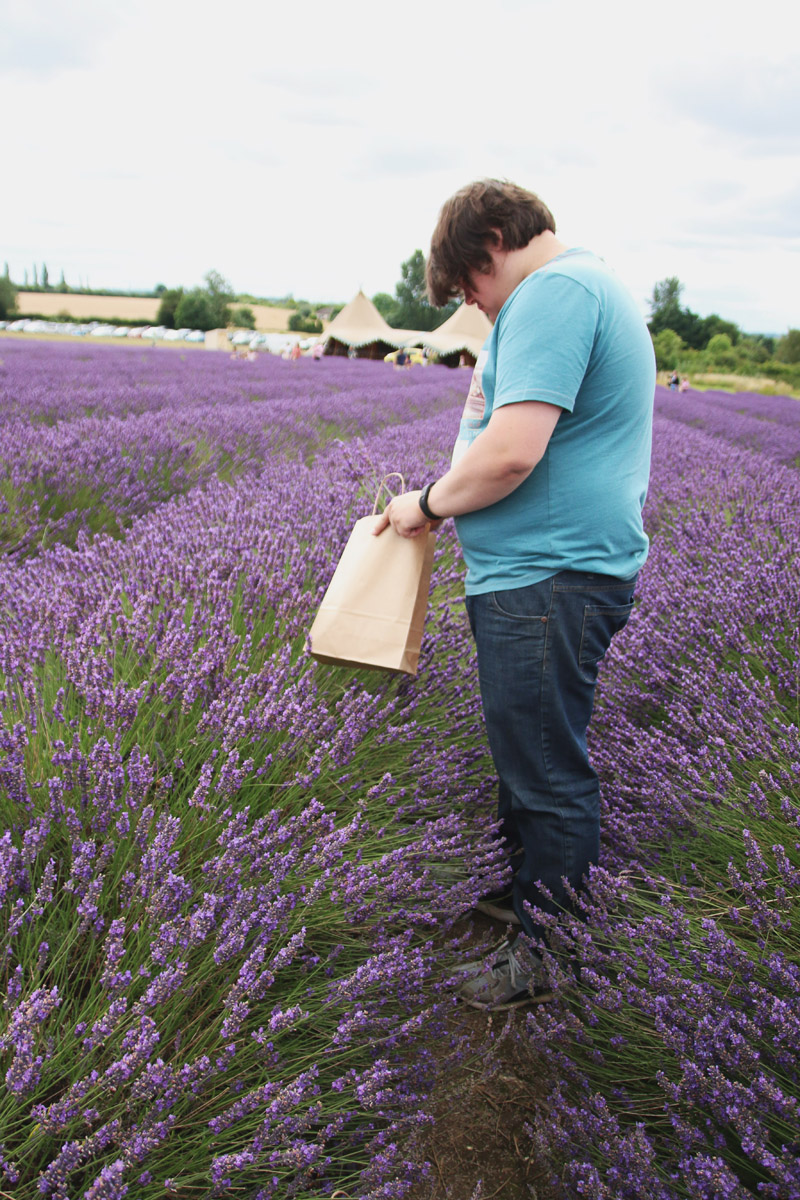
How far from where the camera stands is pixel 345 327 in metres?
32.3

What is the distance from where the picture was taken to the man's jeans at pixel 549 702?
1376 millimetres

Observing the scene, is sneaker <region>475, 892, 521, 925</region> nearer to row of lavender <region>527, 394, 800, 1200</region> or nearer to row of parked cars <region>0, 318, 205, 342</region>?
row of lavender <region>527, 394, 800, 1200</region>

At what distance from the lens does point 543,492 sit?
1346 mm

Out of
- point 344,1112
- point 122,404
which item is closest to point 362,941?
point 344,1112

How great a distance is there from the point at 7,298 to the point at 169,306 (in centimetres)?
1191

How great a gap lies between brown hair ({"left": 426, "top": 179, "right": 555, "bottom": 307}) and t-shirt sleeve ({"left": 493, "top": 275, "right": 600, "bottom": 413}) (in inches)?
7.2

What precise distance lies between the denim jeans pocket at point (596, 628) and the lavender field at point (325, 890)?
375 mm

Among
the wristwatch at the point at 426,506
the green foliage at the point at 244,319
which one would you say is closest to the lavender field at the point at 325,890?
the wristwatch at the point at 426,506

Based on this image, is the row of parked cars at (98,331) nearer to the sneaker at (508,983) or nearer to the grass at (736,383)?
the grass at (736,383)

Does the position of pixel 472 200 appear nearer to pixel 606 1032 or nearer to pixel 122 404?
pixel 606 1032

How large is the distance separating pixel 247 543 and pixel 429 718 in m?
0.77

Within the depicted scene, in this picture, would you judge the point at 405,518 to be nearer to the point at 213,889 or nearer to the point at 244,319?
the point at 213,889

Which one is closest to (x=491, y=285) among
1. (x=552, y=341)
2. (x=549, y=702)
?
(x=552, y=341)

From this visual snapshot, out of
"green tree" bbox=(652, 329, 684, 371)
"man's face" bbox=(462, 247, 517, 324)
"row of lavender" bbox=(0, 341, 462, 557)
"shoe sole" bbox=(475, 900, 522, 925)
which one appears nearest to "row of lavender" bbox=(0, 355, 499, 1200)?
"shoe sole" bbox=(475, 900, 522, 925)
